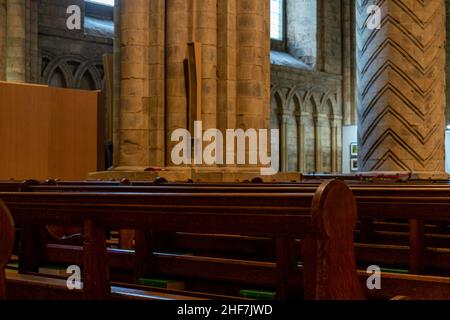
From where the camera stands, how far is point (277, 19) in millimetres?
20672

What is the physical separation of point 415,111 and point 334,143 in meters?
12.8

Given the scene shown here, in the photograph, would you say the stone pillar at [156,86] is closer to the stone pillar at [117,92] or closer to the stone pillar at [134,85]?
the stone pillar at [134,85]

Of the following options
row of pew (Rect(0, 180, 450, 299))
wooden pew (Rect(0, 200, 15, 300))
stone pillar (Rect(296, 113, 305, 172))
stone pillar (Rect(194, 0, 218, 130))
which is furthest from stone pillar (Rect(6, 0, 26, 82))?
wooden pew (Rect(0, 200, 15, 300))

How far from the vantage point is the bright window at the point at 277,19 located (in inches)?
805

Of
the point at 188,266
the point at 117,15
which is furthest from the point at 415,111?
the point at 188,266

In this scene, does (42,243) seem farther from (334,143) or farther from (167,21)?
(334,143)

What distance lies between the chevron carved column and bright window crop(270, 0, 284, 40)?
12145mm

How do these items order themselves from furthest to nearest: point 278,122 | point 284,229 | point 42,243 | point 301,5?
1. point 301,5
2. point 278,122
3. point 42,243
4. point 284,229

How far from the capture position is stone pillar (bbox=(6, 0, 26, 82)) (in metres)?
13.2

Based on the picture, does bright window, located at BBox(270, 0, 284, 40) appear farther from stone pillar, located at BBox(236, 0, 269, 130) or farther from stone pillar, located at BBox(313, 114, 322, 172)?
stone pillar, located at BBox(236, 0, 269, 130)

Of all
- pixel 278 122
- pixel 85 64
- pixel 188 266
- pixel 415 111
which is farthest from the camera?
pixel 278 122

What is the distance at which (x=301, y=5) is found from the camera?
822 inches

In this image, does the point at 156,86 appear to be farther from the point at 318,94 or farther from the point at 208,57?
the point at 318,94

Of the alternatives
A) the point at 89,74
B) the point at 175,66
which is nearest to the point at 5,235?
the point at 175,66
